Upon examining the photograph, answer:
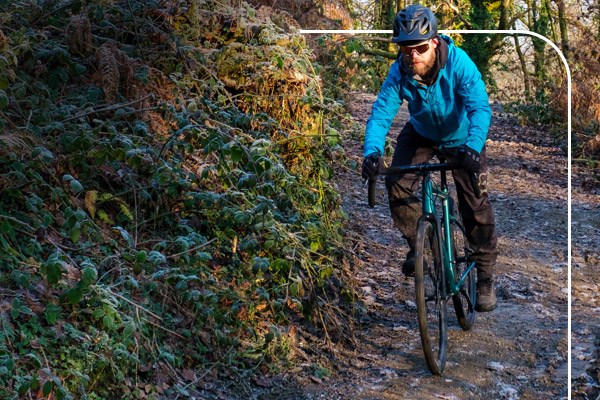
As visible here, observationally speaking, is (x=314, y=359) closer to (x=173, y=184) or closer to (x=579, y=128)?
(x=173, y=184)

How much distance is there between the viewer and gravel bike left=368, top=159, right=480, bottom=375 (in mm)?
5742

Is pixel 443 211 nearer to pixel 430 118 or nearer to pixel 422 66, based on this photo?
pixel 430 118

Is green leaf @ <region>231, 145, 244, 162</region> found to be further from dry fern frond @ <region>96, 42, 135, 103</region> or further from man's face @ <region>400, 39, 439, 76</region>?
dry fern frond @ <region>96, 42, 135, 103</region>

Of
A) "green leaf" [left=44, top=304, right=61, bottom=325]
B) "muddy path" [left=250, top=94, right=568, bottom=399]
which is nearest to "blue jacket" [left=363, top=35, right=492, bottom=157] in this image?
"muddy path" [left=250, top=94, right=568, bottom=399]

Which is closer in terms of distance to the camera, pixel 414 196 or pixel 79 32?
pixel 414 196

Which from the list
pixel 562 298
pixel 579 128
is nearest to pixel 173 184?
pixel 562 298

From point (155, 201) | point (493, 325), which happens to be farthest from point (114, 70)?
point (493, 325)

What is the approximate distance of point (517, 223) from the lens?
11.0m

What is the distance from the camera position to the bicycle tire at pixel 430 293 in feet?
18.8

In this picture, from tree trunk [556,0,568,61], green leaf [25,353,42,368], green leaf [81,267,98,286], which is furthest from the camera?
tree trunk [556,0,568,61]

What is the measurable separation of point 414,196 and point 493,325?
155 cm

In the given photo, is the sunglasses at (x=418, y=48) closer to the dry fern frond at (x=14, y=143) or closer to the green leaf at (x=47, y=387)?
the dry fern frond at (x=14, y=143)

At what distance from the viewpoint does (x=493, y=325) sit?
7164 millimetres

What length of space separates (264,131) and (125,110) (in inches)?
54.6
